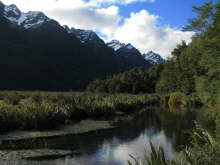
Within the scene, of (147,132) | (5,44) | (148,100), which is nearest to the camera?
(147,132)

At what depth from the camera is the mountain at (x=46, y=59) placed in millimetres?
92262

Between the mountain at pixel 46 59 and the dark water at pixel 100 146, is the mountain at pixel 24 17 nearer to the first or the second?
the mountain at pixel 46 59

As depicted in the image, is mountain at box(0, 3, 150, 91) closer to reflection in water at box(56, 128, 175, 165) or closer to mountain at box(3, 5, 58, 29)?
mountain at box(3, 5, 58, 29)

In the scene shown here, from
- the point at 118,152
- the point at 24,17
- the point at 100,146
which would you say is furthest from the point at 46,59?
the point at 118,152

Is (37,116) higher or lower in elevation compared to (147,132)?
higher

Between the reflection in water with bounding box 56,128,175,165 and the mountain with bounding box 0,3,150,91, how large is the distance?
72.5 m

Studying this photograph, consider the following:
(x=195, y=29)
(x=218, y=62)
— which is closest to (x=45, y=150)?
(x=218, y=62)

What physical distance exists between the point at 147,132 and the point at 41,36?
124 metres

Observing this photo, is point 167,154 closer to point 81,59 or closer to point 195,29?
point 195,29

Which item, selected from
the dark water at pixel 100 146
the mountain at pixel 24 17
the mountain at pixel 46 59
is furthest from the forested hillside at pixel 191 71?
the mountain at pixel 24 17

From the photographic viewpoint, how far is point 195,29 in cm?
1788

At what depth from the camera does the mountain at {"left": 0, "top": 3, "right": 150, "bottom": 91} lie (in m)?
92.3

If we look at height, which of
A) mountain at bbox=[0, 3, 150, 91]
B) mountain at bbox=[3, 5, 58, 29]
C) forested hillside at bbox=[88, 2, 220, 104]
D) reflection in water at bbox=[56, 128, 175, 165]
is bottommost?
reflection in water at bbox=[56, 128, 175, 165]

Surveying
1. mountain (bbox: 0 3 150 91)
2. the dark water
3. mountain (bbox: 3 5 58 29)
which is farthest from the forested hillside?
mountain (bbox: 3 5 58 29)
